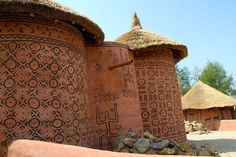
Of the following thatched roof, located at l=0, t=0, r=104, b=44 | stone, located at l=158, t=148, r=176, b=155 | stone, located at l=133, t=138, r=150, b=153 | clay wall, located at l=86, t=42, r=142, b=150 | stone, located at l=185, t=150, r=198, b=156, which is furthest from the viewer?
clay wall, located at l=86, t=42, r=142, b=150

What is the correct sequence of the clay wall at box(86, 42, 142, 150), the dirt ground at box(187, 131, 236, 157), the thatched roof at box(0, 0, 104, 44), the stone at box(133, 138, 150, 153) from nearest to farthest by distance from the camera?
1. the thatched roof at box(0, 0, 104, 44)
2. the stone at box(133, 138, 150, 153)
3. the clay wall at box(86, 42, 142, 150)
4. the dirt ground at box(187, 131, 236, 157)

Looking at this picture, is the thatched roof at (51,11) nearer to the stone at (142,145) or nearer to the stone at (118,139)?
the stone at (118,139)

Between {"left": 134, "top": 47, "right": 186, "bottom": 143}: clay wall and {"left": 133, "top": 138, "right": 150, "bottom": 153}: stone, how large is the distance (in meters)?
2.40

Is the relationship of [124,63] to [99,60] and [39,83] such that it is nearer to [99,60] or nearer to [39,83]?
[99,60]

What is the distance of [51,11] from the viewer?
5770 millimetres

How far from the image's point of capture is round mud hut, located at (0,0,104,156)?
5.46 m

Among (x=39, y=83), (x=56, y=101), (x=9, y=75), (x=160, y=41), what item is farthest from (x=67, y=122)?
(x=160, y=41)

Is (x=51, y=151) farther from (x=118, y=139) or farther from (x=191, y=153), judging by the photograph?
(x=191, y=153)

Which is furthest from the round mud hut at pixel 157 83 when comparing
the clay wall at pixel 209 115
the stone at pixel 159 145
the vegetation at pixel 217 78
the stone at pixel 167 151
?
the vegetation at pixel 217 78

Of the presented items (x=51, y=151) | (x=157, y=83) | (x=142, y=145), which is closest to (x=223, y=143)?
(x=157, y=83)

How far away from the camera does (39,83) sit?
19.0ft

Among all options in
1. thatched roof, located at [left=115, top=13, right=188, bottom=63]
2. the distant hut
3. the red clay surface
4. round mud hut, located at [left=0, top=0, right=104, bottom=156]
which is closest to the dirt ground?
thatched roof, located at [left=115, top=13, right=188, bottom=63]

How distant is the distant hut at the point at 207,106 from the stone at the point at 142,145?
42.3 feet

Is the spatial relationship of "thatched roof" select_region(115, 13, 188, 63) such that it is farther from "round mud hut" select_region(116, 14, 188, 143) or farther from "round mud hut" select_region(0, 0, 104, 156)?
"round mud hut" select_region(0, 0, 104, 156)
